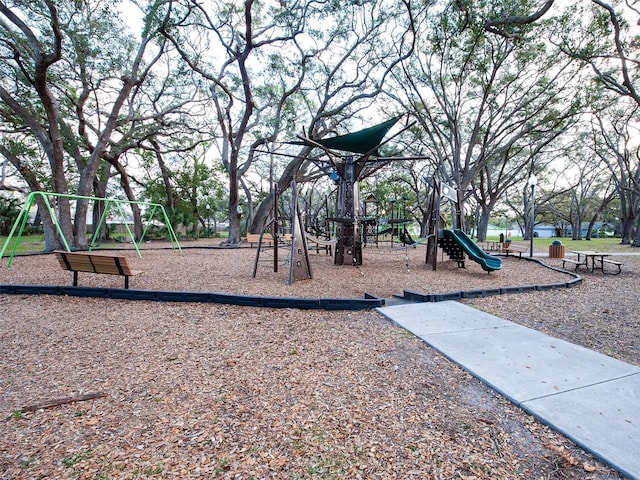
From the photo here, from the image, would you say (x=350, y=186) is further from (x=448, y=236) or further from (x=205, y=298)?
(x=205, y=298)

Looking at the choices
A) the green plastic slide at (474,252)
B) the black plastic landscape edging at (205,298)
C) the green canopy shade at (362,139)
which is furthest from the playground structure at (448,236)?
the black plastic landscape edging at (205,298)

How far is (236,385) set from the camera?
243 cm

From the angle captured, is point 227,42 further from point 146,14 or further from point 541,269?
point 541,269

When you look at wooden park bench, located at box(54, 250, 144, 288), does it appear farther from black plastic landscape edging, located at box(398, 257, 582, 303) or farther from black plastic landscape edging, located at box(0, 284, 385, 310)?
black plastic landscape edging, located at box(398, 257, 582, 303)

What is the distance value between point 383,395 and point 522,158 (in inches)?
1106

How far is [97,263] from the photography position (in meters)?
5.20

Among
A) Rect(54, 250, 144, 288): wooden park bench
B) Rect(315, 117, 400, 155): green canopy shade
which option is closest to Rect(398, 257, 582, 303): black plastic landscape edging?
Rect(315, 117, 400, 155): green canopy shade

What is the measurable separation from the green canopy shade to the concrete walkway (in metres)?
5.27

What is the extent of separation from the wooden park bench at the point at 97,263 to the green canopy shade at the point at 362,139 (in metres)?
5.40

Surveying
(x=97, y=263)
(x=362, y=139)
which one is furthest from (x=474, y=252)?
(x=97, y=263)

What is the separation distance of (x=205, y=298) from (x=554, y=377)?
432 centimetres

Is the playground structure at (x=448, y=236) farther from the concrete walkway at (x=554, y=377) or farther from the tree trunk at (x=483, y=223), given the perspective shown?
the tree trunk at (x=483, y=223)

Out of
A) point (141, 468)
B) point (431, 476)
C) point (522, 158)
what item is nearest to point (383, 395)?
point (431, 476)

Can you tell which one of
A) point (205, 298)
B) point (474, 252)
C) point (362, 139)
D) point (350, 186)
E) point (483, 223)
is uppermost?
point (362, 139)
